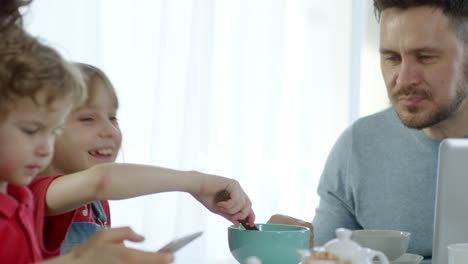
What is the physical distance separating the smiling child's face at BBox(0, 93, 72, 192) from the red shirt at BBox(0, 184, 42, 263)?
4cm

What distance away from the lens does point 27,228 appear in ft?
4.02

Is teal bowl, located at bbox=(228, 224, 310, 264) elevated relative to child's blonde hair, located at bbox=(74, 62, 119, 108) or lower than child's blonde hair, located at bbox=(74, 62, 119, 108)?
lower

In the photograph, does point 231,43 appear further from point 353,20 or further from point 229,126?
point 353,20

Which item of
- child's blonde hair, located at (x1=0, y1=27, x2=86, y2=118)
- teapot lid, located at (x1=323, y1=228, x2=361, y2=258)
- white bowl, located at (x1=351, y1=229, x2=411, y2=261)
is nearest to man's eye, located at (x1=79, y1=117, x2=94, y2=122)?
child's blonde hair, located at (x1=0, y1=27, x2=86, y2=118)

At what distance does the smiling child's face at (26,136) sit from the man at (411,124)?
3.41 ft

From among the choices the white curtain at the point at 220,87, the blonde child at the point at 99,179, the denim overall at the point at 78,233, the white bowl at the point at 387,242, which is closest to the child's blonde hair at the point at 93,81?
the blonde child at the point at 99,179

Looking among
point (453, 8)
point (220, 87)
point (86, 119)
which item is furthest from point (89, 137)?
point (220, 87)

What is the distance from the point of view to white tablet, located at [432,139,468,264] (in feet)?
4.88

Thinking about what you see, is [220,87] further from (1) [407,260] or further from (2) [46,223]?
(2) [46,223]

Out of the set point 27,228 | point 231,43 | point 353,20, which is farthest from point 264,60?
point 27,228

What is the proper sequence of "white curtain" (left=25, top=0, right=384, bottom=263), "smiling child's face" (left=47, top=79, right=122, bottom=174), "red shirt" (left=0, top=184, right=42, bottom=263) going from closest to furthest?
"red shirt" (left=0, top=184, right=42, bottom=263)
"smiling child's face" (left=47, top=79, right=122, bottom=174)
"white curtain" (left=25, top=0, right=384, bottom=263)

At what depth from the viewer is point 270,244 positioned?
1.41m

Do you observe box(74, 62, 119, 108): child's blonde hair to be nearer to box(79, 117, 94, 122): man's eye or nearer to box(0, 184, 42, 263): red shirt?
box(79, 117, 94, 122): man's eye

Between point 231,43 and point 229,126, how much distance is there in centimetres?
37
